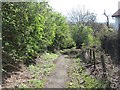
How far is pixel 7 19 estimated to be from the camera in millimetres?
12562

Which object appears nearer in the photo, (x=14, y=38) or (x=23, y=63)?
(x=14, y=38)

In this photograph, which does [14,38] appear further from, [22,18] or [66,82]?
[66,82]

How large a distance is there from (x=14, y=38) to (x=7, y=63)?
1.22 m

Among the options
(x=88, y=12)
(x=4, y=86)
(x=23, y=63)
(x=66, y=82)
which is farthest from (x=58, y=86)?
(x=88, y=12)

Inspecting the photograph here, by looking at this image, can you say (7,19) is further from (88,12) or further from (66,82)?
(88,12)

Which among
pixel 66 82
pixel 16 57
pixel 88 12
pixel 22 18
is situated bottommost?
pixel 66 82

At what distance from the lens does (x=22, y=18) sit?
44.7 ft

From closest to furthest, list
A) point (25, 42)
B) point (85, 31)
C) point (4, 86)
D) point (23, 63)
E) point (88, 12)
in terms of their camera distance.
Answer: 1. point (4, 86)
2. point (25, 42)
3. point (23, 63)
4. point (85, 31)
5. point (88, 12)

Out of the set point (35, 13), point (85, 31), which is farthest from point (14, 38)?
point (85, 31)

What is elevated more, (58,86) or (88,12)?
(88,12)

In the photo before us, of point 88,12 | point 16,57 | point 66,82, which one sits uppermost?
point 88,12

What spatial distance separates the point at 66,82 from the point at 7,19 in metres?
3.62

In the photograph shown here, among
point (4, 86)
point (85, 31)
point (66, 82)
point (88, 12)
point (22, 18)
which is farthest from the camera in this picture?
point (88, 12)

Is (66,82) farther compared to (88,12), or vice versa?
(88,12)
